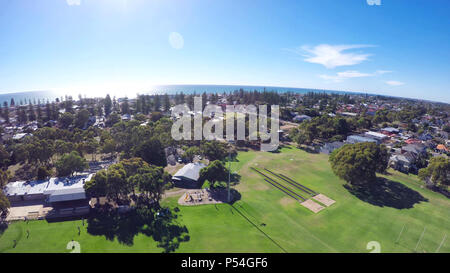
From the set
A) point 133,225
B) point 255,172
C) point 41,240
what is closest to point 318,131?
point 255,172

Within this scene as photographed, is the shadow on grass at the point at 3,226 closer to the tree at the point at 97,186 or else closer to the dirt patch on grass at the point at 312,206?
the tree at the point at 97,186

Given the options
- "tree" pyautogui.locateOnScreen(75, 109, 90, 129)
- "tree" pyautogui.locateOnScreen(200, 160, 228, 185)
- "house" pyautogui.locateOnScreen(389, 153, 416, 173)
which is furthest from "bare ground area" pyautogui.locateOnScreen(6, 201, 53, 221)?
"house" pyautogui.locateOnScreen(389, 153, 416, 173)

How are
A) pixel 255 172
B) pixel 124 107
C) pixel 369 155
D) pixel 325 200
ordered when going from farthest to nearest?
pixel 124 107 → pixel 255 172 → pixel 369 155 → pixel 325 200

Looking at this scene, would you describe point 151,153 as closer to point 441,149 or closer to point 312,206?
point 312,206

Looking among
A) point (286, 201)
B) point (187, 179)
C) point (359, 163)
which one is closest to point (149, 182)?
point (187, 179)

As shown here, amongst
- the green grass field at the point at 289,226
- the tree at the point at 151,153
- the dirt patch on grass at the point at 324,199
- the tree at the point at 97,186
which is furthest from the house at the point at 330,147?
the tree at the point at 97,186

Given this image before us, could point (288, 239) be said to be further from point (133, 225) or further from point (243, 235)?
point (133, 225)

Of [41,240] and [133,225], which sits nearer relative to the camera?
[41,240]
